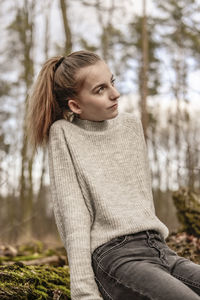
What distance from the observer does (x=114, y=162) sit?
7.81 ft

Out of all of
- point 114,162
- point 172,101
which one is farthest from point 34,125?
point 172,101

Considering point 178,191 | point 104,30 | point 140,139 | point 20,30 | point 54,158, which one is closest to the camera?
point 54,158

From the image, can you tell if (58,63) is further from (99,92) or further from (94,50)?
(94,50)

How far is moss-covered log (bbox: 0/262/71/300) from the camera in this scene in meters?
2.37

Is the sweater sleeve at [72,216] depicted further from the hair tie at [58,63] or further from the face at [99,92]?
the hair tie at [58,63]

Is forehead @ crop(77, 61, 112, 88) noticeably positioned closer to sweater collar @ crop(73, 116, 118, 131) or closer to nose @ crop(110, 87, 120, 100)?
nose @ crop(110, 87, 120, 100)

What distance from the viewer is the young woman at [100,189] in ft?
6.38

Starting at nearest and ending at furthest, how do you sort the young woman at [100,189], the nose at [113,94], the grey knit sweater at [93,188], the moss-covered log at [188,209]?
the young woman at [100,189] → the grey knit sweater at [93,188] → the nose at [113,94] → the moss-covered log at [188,209]

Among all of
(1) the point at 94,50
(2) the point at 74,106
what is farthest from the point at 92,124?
(1) the point at 94,50

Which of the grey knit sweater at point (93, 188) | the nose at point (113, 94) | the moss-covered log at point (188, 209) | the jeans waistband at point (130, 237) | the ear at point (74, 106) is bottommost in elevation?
the moss-covered log at point (188, 209)

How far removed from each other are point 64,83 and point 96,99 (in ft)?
0.81

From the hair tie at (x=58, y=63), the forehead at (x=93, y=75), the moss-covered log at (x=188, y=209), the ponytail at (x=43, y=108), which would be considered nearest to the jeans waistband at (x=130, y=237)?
the ponytail at (x=43, y=108)

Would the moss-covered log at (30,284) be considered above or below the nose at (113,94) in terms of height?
below

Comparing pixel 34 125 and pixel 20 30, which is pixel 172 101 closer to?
pixel 20 30
